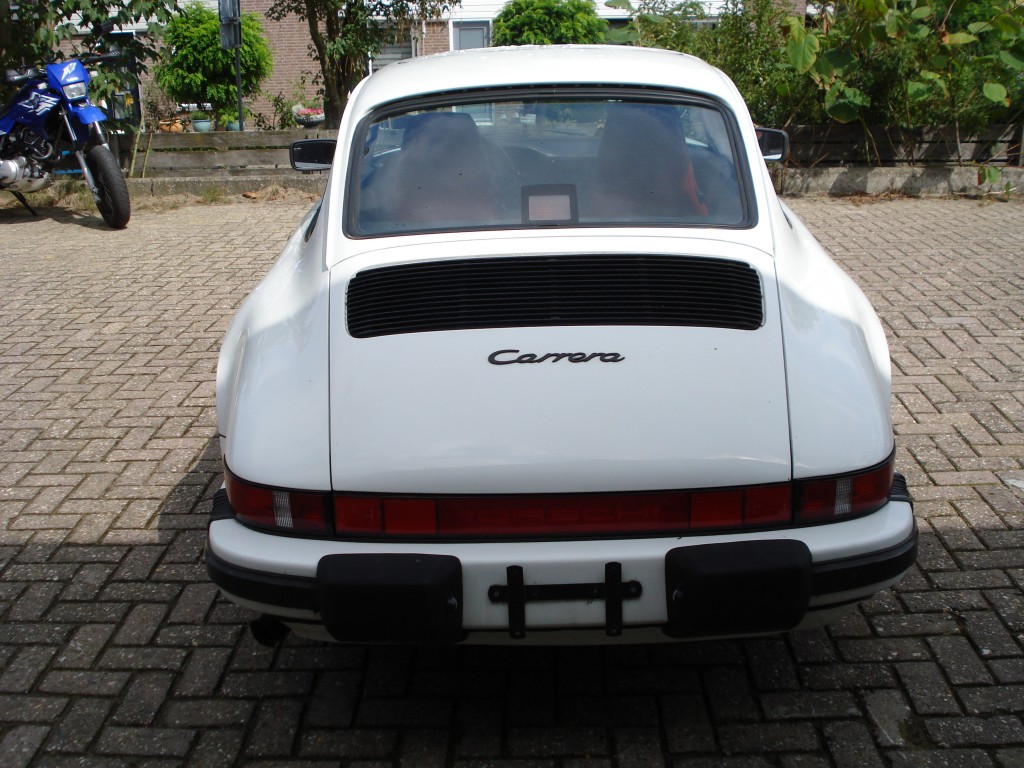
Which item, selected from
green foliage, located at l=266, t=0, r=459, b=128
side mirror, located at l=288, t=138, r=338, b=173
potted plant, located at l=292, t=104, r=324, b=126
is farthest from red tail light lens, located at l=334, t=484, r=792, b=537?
potted plant, located at l=292, t=104, r=324, b=126

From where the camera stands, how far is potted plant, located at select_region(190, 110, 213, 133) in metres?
18.2

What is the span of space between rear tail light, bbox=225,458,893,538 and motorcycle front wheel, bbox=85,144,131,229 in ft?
25.7

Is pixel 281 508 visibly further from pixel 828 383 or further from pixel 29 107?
pixel 29 107

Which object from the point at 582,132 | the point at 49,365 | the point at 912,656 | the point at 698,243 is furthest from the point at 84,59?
the point at 912,656

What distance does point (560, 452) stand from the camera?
7.63 feet

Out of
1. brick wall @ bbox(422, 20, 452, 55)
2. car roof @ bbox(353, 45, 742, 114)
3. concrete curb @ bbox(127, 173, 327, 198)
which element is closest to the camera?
car roof @ bbox(353, 45, 742, 114)

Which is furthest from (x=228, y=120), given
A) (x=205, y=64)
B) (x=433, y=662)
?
(x=433, y=662)

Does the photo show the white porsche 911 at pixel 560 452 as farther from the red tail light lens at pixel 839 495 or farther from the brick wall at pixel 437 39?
the brick wall at pixel 437 39

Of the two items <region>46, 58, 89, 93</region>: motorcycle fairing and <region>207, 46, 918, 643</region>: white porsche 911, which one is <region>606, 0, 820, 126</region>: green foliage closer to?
<region>46, 58, 89, 93</region>: motorcycle fairing

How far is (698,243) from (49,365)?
14.7 ft

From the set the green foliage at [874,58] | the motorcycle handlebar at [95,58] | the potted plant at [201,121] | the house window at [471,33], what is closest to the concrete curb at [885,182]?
the green foliage at [874,58]

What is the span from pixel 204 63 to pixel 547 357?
18528 mm

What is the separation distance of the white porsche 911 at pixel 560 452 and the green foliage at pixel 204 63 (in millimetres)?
17585

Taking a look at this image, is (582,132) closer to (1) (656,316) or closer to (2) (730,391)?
(1) (656,316)
